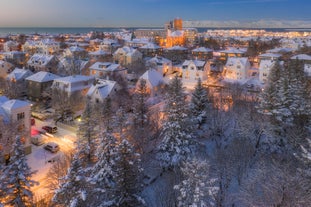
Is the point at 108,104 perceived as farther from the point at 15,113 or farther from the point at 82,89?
the point at 82,89

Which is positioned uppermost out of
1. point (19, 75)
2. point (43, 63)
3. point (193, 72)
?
point (43, 63)

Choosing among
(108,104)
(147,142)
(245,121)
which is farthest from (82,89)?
(245,121)

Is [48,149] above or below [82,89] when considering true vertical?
below

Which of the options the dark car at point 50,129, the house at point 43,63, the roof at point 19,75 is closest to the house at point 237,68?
the dark car at point 50,129

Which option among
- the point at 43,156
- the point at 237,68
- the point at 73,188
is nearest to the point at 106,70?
the point at 43,156

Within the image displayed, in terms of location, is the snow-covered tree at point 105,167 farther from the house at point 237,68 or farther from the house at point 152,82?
the house at point 237,68

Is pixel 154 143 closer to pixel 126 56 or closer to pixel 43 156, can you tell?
pixel 43 156
